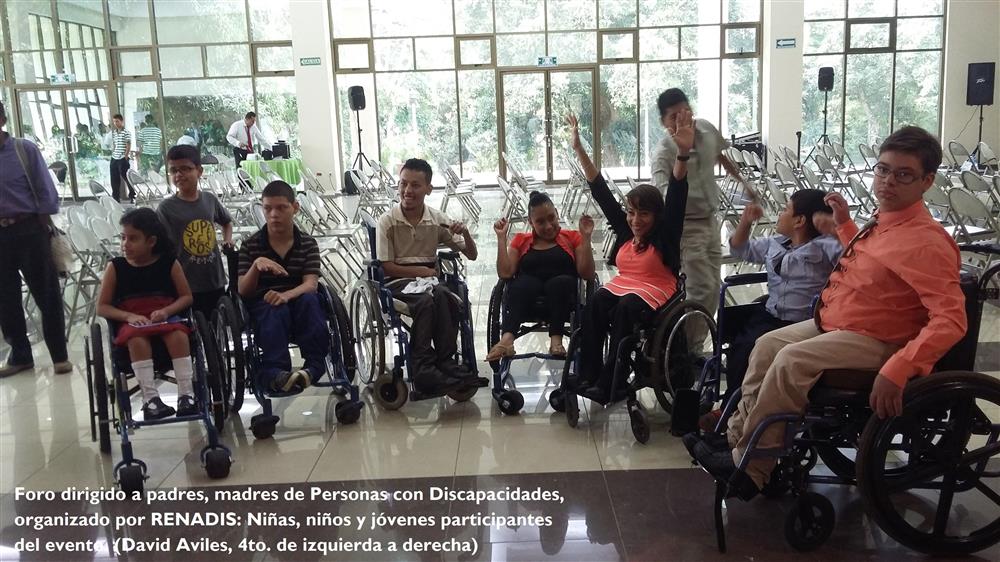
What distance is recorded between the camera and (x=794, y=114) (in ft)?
50.4

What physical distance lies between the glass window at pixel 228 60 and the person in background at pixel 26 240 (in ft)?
39.5

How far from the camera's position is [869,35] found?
52.1 feet

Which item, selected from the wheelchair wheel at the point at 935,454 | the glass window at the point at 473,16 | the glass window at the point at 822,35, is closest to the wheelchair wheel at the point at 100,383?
the wheelchair wheel at the point at 935,454

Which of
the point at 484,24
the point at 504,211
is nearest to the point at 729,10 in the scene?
the point at 484,24

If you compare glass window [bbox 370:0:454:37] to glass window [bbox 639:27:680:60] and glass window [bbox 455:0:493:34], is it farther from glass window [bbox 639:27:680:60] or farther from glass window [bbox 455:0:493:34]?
glass window [bbox 639:27:680:60]

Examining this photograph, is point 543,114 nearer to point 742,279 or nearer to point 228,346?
point 228,346

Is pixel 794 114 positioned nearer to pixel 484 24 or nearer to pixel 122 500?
pixel 484 24

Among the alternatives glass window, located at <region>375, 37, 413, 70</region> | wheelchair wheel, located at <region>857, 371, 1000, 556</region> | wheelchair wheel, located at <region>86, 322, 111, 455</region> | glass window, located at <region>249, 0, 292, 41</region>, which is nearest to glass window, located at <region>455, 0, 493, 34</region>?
glass window, located at <region>375, 37, 413, 70</region>

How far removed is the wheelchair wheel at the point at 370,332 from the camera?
3.80 meters

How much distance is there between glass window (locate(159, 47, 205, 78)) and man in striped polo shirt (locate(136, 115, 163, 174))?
98 centimetres

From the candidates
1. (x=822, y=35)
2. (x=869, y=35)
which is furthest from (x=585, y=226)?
(x=869, y=35)

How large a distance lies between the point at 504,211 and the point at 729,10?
729cm

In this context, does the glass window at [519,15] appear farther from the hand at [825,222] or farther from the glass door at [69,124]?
the hand at [825,222]

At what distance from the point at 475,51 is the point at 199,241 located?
12642 millimetres
